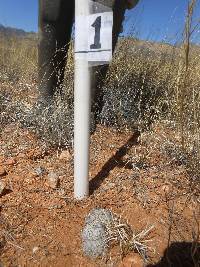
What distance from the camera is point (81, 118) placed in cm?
201

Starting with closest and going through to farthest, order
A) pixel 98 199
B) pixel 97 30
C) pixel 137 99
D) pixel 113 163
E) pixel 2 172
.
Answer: pixel 97 30
pixel 98 199
pixel 2 172
pixel 113 163
pixel 137 99

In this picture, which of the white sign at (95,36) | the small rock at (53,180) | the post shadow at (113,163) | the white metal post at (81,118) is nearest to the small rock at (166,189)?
the post shadow at (113,163)

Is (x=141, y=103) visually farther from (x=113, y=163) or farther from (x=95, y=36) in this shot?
(x=95, y=36)

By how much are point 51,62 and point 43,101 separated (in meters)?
0.25

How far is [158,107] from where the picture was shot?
297 centimetres

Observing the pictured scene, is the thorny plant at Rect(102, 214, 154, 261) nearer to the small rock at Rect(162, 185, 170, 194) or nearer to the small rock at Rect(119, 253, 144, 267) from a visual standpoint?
the small rock at Rect(119, 253, 144, 267)

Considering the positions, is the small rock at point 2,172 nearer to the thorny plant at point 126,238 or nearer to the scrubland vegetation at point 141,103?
the scrubland vegetation at point 141,103

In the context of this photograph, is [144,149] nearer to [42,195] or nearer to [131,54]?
[42,195]

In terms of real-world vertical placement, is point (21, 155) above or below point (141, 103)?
below

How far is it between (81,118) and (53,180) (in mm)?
417

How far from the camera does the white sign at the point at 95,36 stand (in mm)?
1823

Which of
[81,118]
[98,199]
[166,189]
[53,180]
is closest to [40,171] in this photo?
[53,180]

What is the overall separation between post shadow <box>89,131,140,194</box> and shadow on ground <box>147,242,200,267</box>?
50 cm

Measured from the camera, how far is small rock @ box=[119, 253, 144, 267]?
1844mm
